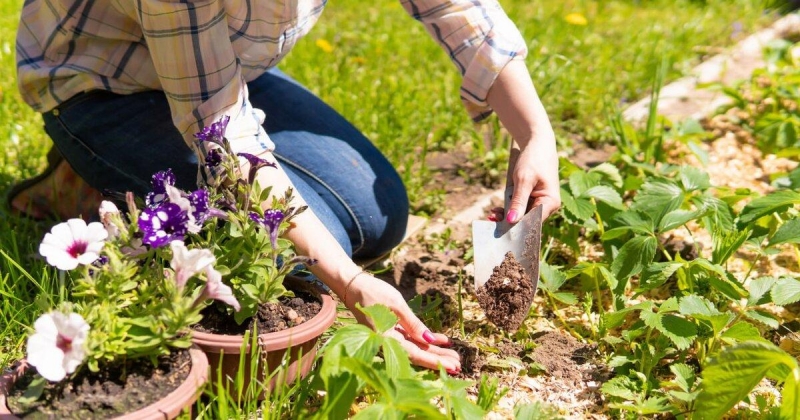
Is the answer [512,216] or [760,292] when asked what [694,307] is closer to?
[760,292]

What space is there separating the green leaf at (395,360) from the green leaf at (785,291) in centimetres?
78

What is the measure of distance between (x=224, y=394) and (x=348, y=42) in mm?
2564

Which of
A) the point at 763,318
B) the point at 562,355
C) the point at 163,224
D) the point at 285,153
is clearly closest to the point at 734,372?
the point at 763,318

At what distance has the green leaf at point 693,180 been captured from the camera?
2.06 meters

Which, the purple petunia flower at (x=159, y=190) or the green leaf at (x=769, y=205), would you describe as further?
the green leaf at (x=769, y=205)

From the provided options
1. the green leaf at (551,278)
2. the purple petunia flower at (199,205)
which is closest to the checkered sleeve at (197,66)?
the purple petunia flower at (199,205)

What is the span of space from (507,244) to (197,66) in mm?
755

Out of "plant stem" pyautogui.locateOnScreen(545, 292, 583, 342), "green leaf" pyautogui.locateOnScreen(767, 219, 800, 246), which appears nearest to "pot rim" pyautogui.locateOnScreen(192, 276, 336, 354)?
"plant stem" pyautogui.locateOnScreen(545, 292, 583, 342)

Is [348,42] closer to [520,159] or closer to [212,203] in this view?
[520,159]

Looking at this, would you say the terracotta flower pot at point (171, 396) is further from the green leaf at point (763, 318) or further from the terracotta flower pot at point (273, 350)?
the green leaf at point (763, 318)

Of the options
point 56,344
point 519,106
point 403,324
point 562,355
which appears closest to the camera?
point 56,344

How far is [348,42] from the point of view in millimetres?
3666

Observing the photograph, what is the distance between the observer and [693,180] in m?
2.08

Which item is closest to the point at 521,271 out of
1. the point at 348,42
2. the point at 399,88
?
the point at 399,88
